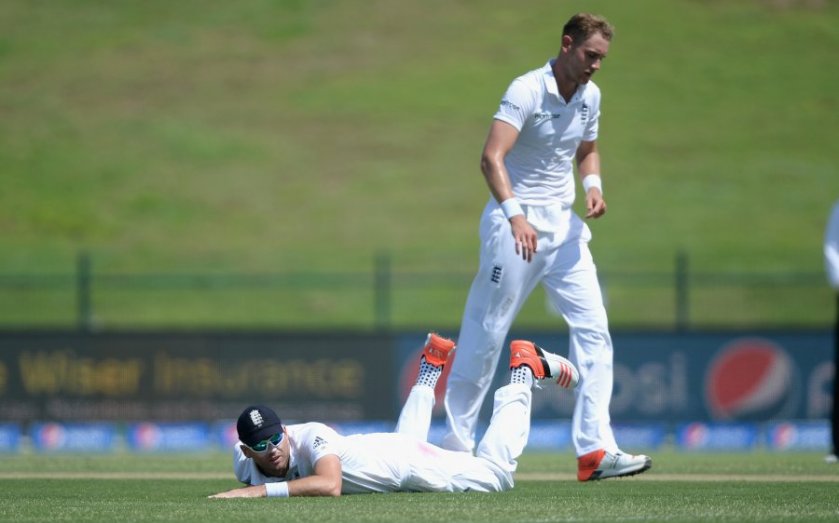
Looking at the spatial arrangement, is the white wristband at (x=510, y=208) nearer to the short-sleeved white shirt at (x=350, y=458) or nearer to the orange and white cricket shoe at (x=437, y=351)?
the orange and white cricket shoe at (x=437, y=351)

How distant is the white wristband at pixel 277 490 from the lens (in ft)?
25.8

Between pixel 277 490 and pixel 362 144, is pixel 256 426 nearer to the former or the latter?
pixel 277 490

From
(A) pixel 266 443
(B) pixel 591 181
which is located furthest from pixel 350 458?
(B) pixel 591 181

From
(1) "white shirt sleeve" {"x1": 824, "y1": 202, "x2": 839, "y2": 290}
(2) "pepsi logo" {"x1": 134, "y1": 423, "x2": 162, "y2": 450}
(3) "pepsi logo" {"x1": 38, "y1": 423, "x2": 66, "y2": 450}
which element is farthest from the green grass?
(1) "white shirt sleeve" {"x1": 824, "y1": 202, "x2": 839, "y2": 290}

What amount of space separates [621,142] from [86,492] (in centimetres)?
3984

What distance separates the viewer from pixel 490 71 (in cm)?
5194

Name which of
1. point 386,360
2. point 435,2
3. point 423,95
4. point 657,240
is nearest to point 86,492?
point 386,360

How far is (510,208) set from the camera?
8.70 metres

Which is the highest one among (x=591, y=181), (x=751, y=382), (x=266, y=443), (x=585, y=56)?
(x=585, y=56)

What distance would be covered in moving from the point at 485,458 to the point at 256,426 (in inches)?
59.5

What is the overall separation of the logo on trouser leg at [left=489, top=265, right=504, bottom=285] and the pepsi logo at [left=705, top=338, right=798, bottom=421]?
1023 cm

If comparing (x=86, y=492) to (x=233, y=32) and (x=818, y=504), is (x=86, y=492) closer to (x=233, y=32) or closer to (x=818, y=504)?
(x=818, y=504)

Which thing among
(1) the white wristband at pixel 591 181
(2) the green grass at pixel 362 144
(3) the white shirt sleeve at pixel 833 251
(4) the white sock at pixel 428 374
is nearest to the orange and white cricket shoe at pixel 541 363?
(4) the white sock at pixel 428 374

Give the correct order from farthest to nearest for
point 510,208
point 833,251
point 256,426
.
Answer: point 833,251 → point 510,208 → point 256,426
